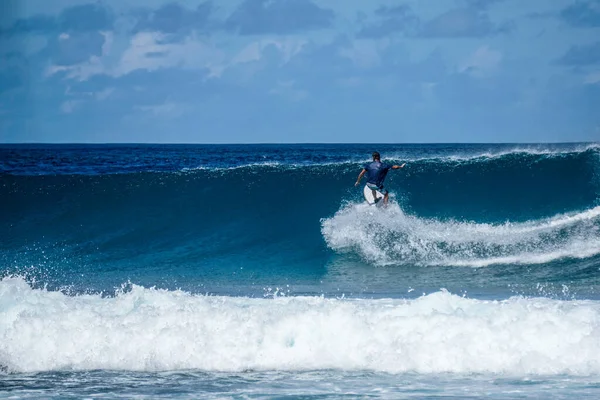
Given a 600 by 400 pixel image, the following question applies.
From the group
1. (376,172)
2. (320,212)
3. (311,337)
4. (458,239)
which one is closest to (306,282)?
(376,172)

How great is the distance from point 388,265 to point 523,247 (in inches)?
106

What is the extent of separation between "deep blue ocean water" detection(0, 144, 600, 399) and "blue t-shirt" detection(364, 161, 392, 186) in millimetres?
769

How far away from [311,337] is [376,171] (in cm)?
779

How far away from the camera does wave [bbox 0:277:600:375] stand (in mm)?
7152

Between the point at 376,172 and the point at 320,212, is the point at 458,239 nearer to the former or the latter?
the point at 376,172

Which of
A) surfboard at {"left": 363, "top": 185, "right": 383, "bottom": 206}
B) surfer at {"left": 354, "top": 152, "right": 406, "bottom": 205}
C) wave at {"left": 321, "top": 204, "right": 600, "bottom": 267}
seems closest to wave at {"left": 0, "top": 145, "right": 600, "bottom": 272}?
wave at {"left": 321, "top": 204, "right": 600, "bottom": 267}

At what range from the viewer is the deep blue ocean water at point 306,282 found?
697 centimetres

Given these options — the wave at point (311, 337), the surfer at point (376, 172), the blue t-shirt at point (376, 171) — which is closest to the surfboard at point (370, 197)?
the surfer at point (376, 172)

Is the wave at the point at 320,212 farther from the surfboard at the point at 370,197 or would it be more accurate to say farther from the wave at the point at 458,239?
the surfboard at the point at 370,197

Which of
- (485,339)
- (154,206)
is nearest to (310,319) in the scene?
(485,339)

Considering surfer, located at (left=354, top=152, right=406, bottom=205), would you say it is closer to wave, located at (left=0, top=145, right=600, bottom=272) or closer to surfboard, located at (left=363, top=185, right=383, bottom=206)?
surfboard, located at (left=363, top=185, right=383, bottom=206)

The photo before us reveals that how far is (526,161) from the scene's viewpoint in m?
20.6

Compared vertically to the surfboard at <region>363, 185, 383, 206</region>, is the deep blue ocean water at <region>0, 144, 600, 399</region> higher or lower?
lower

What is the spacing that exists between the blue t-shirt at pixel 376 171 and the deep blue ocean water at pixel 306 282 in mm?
769
